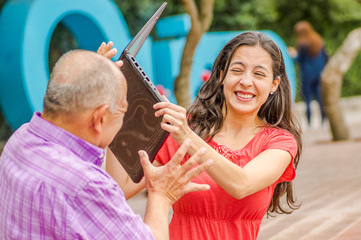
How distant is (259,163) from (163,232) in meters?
0.74

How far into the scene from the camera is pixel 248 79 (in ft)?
8.66

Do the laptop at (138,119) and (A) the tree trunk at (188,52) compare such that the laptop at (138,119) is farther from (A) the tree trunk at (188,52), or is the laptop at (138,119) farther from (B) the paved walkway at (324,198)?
(A) the tree trunk at (188,52)

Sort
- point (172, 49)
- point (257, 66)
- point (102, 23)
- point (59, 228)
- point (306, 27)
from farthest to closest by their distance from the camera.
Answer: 1. point (306, 27)
2. point (172, 49)
3. point (102, 23)
4. point (257, 66)
5. point (59, 228)

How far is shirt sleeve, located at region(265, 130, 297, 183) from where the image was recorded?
8.50ft

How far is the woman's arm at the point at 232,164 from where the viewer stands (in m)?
2.12

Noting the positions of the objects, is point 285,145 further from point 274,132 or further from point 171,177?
point 171,177

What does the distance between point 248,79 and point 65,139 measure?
1150mm

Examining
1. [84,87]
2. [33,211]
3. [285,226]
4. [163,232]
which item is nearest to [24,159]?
[33,211]

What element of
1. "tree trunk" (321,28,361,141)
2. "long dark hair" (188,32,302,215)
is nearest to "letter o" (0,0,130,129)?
"tree trunk" (321,28,361,141)

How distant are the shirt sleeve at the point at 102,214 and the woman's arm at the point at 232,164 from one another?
47 centimetres

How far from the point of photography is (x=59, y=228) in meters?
1.64

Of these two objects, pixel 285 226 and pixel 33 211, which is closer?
pixel 33 211

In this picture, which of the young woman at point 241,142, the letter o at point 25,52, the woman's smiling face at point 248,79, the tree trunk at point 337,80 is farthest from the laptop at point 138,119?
the tree trunk at point 337,80

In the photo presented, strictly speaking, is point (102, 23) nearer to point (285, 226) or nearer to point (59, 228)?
point (285, 226)
